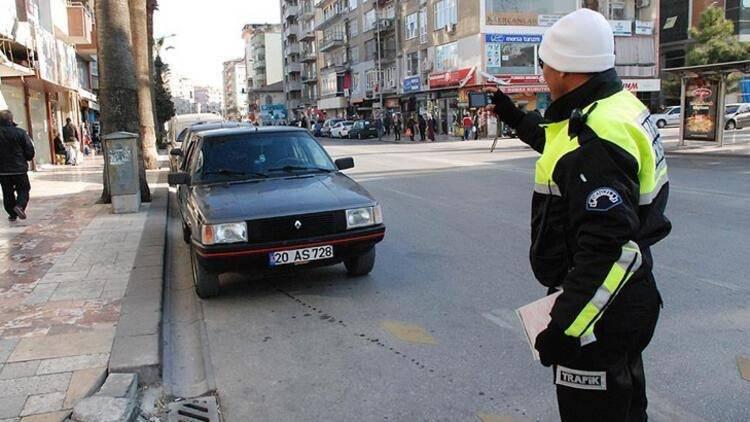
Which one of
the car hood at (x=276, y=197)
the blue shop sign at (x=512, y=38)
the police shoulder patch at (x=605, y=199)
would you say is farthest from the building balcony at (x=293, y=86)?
the police shoulder patch at (x=605, y=199)

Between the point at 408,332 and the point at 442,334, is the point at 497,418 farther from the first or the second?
the point at 408,332

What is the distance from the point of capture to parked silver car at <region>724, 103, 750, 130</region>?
35.3 m

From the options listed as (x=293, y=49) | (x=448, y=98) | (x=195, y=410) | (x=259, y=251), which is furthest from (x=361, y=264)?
(x=293, y=49)

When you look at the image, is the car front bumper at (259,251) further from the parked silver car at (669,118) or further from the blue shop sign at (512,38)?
the parked silver car at (669,118)

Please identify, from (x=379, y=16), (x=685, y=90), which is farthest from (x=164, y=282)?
(x=379, y=16)

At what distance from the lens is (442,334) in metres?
5.00

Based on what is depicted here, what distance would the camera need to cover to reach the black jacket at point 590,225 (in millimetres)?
1991

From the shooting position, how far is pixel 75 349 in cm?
468

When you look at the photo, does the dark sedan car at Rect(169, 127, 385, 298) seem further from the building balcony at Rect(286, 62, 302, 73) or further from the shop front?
the building balcony at Rect(286, 62, 302, 73)

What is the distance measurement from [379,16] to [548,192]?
6150cm

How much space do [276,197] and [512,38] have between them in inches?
1563

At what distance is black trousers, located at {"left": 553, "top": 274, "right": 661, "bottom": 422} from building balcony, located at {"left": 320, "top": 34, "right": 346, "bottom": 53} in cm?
7330

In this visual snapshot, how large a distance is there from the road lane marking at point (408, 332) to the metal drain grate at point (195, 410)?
60.6 inches

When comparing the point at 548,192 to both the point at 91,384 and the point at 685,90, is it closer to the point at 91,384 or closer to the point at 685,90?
the point at 91,384
